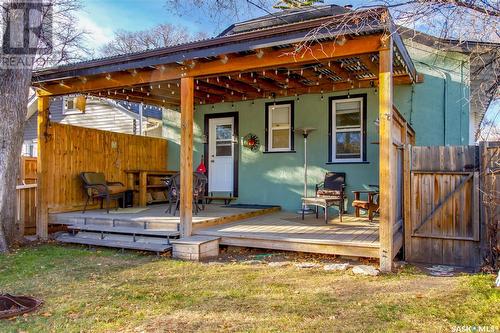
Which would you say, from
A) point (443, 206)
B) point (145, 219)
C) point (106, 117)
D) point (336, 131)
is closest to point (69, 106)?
point (106, 117)

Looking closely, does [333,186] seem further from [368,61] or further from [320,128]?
[368,61]

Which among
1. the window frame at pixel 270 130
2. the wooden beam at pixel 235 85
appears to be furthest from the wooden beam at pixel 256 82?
the window frame at pixel 270 130

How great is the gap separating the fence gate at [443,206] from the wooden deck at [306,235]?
0.62 metres

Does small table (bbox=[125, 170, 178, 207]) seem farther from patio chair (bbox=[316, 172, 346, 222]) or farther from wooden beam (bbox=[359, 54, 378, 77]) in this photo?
wooden beam (bbox=[359, 54, 378, 77])

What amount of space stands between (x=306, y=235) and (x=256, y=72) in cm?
286

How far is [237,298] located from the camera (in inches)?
137

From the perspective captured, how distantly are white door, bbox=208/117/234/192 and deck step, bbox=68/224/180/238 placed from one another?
346 centimetres

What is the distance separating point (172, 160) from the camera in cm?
1008

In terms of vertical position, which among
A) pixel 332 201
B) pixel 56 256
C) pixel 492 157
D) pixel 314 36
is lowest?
pixel 56 256

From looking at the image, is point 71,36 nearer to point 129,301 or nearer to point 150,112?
point 150,112

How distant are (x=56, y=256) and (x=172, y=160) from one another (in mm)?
4916

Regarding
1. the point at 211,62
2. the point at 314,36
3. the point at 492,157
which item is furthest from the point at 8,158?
the point at 492,157

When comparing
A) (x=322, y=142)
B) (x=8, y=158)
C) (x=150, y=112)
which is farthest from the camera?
(x=150, y=112)

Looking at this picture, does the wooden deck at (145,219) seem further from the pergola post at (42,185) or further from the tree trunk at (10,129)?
the tree trunk at (10,129)
